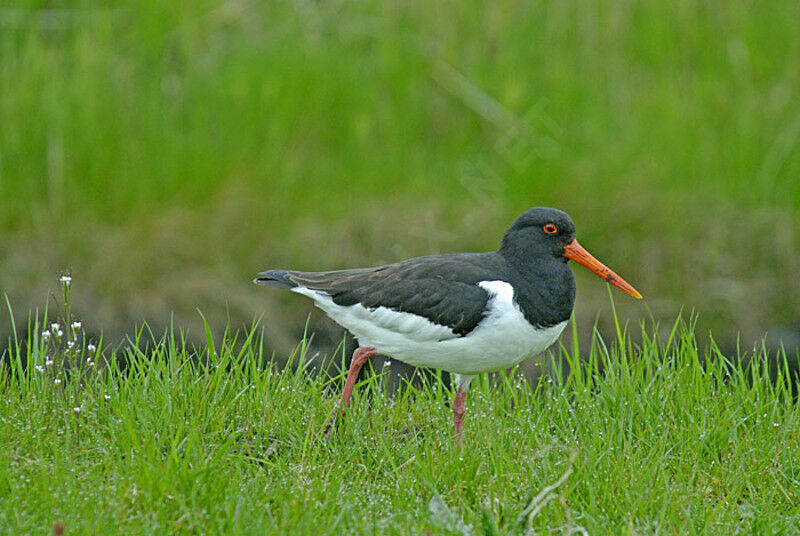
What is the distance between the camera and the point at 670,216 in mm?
8039

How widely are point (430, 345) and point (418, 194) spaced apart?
10.2 ft

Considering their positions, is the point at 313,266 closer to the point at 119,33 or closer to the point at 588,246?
the point at 588,246

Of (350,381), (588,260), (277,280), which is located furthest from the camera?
(277,280)

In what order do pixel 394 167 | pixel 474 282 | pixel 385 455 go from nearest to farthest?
pixel 385 455
pixel 474 282
pixel 394 167

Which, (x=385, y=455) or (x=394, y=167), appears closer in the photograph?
(x=385, y=455)

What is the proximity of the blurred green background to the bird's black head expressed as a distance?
2.21 metres

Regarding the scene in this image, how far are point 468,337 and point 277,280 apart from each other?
1.13 m

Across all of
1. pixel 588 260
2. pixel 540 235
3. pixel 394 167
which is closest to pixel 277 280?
pixel 540 235

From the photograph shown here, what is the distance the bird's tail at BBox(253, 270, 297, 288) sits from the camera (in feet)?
18.2

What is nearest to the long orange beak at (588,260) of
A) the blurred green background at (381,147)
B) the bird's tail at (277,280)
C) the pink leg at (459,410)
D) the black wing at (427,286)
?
the black wing at (427,286)

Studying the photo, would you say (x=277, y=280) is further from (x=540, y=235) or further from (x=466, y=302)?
(x=540, y=235)

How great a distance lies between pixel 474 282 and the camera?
16.9 ft

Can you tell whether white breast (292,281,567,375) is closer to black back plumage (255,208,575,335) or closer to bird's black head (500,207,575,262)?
black back plumage (255,208,575,335)

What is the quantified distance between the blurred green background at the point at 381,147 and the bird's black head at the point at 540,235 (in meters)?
2.21
